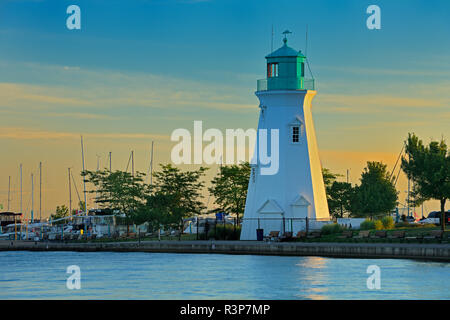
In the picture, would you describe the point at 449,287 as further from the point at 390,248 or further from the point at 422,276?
the point at 390,248

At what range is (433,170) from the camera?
67000 millimetres

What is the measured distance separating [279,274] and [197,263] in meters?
9.27

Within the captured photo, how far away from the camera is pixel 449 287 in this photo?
42.6 metres

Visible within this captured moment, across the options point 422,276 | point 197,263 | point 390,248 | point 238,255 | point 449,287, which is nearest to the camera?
point 449,287

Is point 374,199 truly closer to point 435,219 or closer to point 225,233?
point 435,219

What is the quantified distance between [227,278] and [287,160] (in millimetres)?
20852

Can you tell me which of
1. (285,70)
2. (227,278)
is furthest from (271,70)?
(227,278)

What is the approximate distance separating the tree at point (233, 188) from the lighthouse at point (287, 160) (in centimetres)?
1385

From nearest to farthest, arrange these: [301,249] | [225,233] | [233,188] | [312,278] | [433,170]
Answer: [312,278] < [301,249] < [433,170] < [225,233] < [233,188]

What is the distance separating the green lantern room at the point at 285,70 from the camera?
69625mm

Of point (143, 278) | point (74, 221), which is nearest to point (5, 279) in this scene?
point (143, 278)
